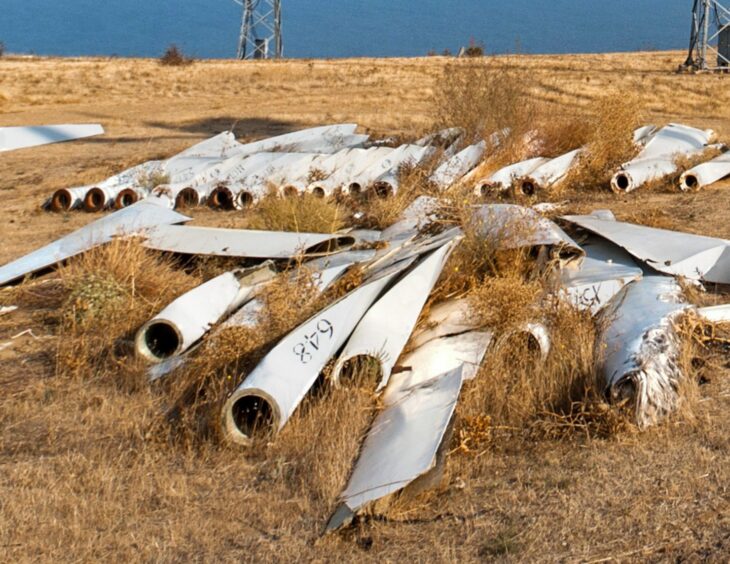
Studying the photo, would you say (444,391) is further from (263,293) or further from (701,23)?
(701,23)

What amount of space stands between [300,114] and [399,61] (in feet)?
47.6

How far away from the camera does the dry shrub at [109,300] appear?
6.47 meters

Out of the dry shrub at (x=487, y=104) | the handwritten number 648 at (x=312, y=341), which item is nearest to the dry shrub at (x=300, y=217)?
the handwritten number 648 at (x=312, y=341)

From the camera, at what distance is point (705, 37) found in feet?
102

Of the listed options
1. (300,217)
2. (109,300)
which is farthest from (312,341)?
(300,217)

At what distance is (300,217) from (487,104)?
5.07 metres

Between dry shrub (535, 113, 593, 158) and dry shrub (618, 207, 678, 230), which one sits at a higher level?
dry shrub (535, 113, 593, 158)

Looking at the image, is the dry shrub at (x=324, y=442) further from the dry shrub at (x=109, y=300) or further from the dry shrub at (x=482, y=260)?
the dry shrub at (x=482, y=260)

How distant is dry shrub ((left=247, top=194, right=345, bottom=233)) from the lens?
870 centimetres

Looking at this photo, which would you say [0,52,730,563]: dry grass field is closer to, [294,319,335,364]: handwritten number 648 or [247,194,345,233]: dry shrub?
[294,319,335,364]: handwritten number 648

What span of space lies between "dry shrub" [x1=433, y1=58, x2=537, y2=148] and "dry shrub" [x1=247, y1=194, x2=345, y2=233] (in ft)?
13.1

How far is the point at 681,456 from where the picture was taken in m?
4.85

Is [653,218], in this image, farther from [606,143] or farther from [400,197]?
[606,143]

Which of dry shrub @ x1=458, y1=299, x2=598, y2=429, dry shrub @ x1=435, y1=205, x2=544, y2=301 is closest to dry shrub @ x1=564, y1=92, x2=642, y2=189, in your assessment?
dry shrub @ x1=435, y1=205, x2=544, y2=301
